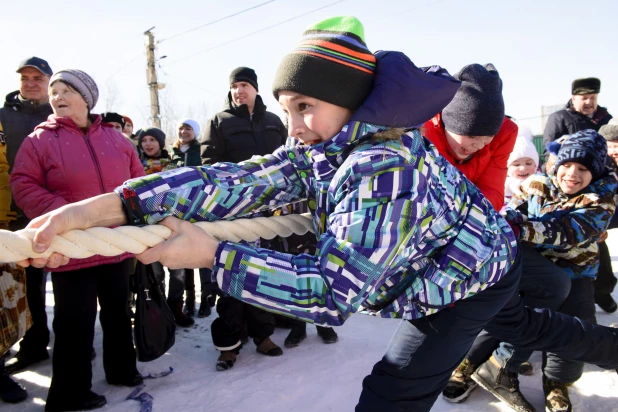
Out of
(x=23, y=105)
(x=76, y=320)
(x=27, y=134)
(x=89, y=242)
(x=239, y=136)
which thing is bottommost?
(x=76, y=320)

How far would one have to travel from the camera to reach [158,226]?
1.34 m

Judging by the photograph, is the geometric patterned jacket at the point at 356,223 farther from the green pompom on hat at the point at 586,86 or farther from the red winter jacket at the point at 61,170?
the green pompom on hat at the point at 586,86

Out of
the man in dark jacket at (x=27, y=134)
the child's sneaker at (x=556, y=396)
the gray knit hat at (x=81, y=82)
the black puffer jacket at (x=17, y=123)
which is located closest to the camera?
the child's sneaker at (x=556, y=396)

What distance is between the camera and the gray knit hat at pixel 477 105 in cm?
213

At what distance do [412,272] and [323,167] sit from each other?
0.45 metres

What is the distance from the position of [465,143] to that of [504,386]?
51.5 inches

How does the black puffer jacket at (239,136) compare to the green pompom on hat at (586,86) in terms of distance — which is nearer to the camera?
the black puffer jacket at (239,136)

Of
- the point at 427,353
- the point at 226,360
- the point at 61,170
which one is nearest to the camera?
the point at 427,353

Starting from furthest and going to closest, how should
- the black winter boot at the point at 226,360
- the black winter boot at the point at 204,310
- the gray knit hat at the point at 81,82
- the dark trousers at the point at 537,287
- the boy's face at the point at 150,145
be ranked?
Answer: the boy's face at the point at 150,145
the black winter boot at the point at 204,310
the black winter boot at the point at 226,360
the gray knit hat at the point at 81,82
the dark trousers at the point at 537,287

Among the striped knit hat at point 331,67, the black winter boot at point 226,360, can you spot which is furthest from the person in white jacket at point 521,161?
the striped knit hat at point 331,67

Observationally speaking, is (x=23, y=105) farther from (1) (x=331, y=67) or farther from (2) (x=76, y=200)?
(1) (x=331, y=67)

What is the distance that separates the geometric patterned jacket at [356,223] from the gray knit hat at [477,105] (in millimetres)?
605

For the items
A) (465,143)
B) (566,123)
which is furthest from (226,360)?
(566,123)

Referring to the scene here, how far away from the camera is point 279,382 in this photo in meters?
2.72
